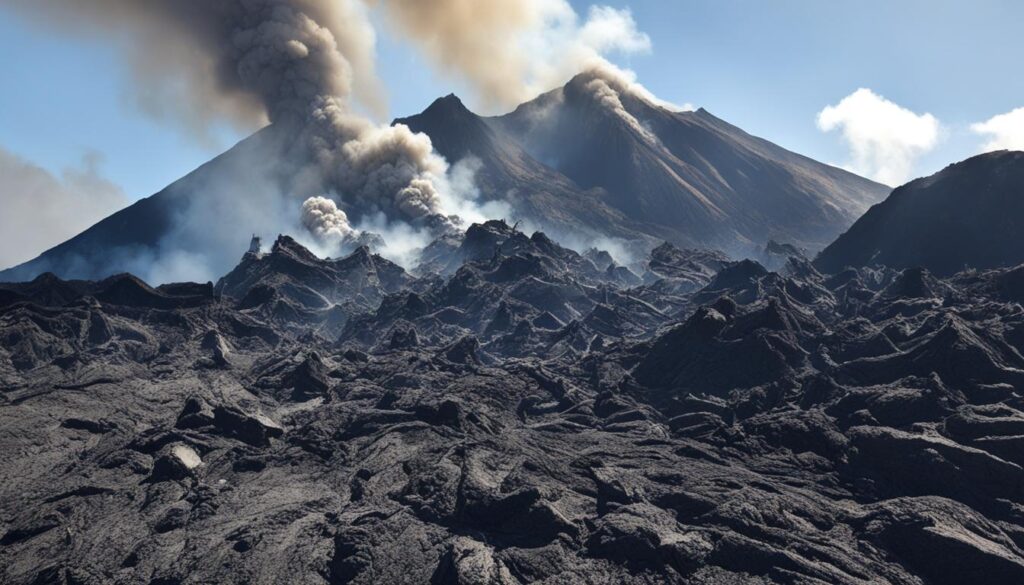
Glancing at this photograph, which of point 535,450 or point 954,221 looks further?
point 954,221

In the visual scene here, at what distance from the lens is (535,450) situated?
2456 inches

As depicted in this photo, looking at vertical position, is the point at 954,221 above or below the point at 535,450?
above

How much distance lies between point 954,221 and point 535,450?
10803cm

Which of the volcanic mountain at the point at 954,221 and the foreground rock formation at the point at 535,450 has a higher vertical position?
the volcanic mountain at the point at 954,221

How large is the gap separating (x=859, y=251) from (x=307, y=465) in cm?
13101

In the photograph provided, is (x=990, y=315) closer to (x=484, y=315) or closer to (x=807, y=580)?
(x=807, y=580)

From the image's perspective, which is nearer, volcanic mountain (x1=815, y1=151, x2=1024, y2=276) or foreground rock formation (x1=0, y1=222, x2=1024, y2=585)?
foreground rock formation (x1=0, y1=222, x2=1024, y2=585)

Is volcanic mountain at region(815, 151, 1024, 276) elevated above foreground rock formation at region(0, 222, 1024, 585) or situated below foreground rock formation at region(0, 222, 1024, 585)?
above

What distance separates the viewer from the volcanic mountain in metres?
125

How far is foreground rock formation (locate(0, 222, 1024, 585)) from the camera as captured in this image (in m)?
45.3

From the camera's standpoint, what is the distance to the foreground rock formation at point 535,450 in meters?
45.3

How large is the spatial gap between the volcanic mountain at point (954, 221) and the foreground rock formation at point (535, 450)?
21.0 metres

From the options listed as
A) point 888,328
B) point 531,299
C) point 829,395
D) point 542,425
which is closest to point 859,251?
point 531,299

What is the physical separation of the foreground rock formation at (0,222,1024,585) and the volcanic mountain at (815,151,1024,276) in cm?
2102
